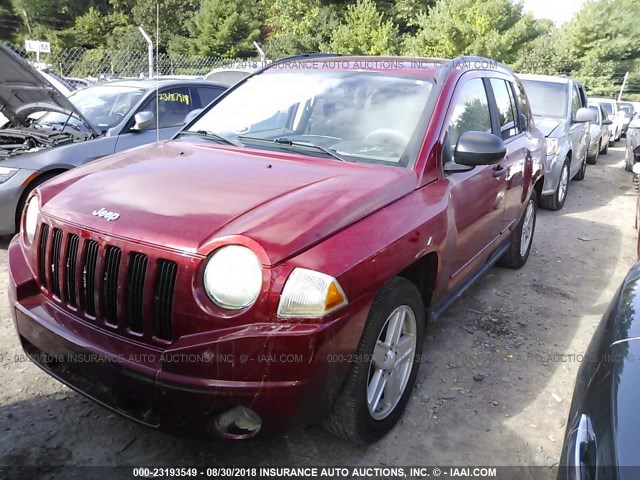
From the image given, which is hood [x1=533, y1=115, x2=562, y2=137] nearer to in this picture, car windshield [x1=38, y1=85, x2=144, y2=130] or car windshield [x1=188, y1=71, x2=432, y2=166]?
car windshield [x1=188, y1=71, x2=432, y2=166]

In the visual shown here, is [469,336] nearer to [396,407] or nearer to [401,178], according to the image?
[396,407]

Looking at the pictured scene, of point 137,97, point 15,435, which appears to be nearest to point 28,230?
point 15,435

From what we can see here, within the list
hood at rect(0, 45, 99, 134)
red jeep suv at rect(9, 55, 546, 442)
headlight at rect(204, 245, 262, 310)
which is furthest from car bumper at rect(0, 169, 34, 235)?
headlight at rect(204, 245, 262, 310)

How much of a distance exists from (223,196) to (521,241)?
3583 mm

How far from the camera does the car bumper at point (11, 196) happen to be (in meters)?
4.79

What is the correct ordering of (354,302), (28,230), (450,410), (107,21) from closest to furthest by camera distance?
(354,302)
(28,230)
(450,410)
(107,21)

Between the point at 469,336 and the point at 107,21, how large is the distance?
48174 mm

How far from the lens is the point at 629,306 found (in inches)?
83.4

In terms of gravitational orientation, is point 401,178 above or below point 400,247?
above

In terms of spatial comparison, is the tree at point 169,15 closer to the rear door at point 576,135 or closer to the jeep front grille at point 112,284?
the rear door at point 576,135

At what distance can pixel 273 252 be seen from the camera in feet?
6.32

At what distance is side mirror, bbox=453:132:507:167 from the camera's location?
9.41ft

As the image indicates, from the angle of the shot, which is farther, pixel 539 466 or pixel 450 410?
pixel 450 410

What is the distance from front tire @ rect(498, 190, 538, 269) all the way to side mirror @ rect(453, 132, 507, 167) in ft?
6.85
